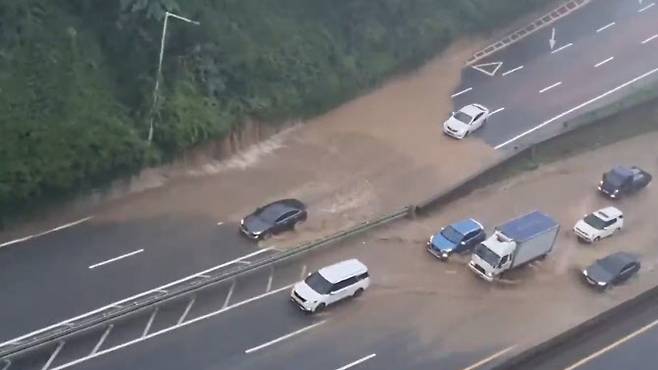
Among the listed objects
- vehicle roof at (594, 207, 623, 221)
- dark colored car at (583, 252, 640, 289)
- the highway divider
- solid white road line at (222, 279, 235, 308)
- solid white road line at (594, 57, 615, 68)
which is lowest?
the highway divider

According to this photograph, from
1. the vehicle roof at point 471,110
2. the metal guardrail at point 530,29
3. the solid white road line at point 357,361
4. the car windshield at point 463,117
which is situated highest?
the metal guardrail at point 530,29

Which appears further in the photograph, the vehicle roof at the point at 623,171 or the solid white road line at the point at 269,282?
the vehicle roof at the point at 623,171

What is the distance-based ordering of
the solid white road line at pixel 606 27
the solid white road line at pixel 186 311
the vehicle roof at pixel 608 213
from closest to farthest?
1. the solid white road line at pixel 186 311
2. the vehicle roof at pixel 608 213
3. the solid white road line at pixel 606 27

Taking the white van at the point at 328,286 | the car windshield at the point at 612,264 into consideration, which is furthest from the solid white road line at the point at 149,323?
the car windshield at the point at 612,264

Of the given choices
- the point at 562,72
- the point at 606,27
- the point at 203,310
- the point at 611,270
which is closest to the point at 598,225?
the point at 611,270

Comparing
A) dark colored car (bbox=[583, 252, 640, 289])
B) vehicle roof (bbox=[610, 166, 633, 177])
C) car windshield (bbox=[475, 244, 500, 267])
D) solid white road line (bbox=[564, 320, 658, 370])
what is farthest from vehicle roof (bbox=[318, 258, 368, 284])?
vehicle roof (bbox=[610, 166, 633, 177])

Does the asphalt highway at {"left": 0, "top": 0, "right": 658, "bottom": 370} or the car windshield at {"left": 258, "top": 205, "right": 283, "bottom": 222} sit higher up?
the car windshield at {"left": 258, "top": 205, "right": 283, "bottom": 222}

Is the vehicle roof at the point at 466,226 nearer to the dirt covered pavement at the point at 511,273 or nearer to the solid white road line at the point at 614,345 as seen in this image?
the dirt covered pavement at the point at 511,273

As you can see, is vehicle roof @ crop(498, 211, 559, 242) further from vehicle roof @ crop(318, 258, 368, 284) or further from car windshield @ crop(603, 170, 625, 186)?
car windshield @ crop(603, 170, 625, 186)
